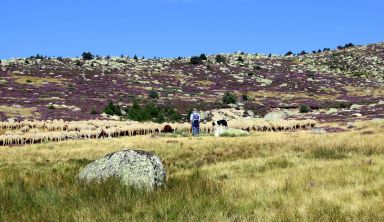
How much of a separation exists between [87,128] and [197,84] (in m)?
51.5

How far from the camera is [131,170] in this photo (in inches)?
544

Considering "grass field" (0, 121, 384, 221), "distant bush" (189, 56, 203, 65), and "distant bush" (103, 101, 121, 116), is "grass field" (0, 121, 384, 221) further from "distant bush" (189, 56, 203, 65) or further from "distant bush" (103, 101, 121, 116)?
"distant bush" (189, 56, 203, 65)

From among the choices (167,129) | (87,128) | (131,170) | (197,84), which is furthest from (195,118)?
(197,84)

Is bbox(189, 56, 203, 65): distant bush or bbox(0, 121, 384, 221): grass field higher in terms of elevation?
bbox(189, 56, 203, 65): distant bush

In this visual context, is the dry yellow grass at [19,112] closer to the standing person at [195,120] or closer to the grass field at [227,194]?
the standing person at [195,120]

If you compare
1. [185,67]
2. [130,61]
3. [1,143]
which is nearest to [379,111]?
[1,143]

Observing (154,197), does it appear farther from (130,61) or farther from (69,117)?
(130,61)

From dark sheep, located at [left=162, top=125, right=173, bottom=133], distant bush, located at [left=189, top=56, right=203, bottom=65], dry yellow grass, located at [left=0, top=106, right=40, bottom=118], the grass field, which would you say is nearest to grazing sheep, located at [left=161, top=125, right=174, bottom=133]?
dark sheep, located at [left=162, top=125, right=173, bottom=133]

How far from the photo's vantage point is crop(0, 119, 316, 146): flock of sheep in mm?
36375

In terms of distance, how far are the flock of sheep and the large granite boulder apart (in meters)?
22.2

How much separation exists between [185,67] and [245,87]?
24.9 metres

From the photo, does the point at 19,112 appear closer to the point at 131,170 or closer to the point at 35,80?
the point at 35,80

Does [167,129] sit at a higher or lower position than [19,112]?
lower

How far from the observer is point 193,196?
1193 centimetres
